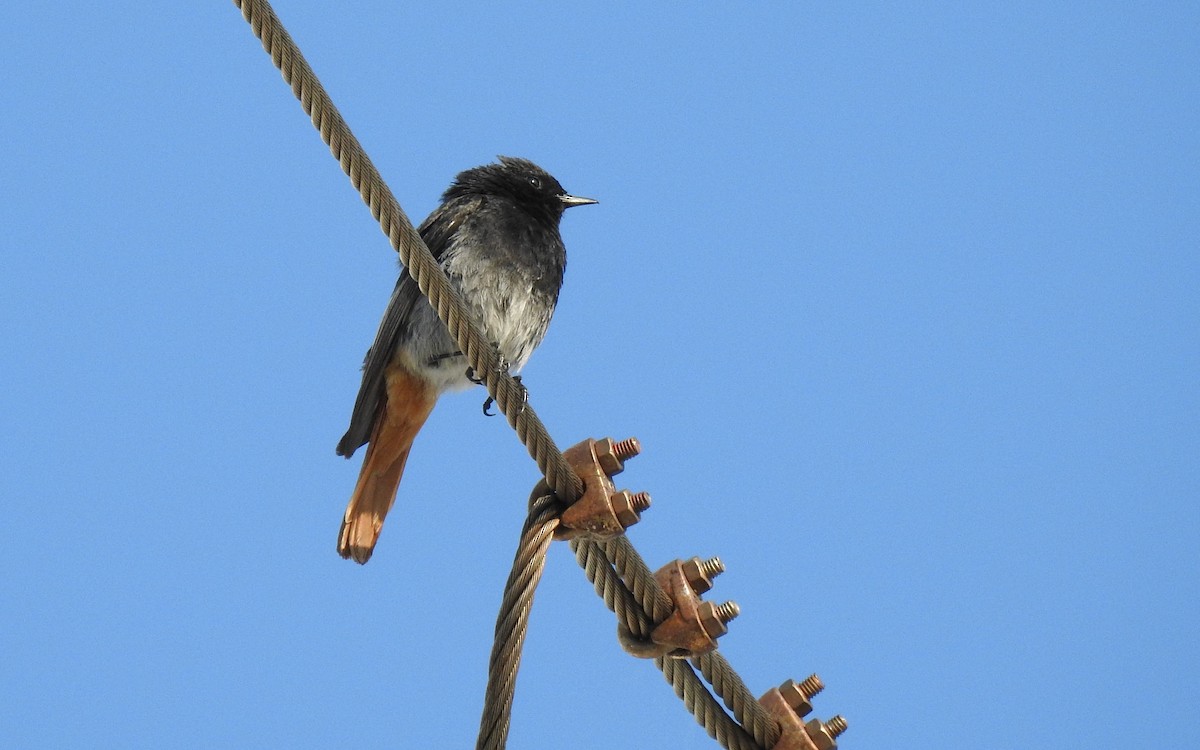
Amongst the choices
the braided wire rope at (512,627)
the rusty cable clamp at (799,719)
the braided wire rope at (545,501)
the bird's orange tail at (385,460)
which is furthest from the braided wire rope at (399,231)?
the bird's orange tail at (385,460)

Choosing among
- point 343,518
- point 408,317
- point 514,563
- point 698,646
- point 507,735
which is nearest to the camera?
point 507,735

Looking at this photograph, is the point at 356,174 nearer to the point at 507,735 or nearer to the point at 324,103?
the point at 324,103

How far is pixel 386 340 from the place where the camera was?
6.33 meters

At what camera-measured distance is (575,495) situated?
3.27 m

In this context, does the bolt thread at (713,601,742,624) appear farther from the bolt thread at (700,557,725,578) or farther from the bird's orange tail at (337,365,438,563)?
the bird's orange tail at (337,365,438,563)

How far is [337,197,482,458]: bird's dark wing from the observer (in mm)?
6242

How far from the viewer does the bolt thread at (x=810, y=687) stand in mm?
3496

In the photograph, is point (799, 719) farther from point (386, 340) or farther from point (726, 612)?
point (386, 340)

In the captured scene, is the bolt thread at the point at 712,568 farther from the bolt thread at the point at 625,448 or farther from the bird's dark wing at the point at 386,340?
the bird's dark wing at the point at 386,340

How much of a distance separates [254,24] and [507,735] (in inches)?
75.5

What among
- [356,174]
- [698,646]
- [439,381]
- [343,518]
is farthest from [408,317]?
[698,646]

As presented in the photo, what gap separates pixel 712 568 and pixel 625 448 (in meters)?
0.40

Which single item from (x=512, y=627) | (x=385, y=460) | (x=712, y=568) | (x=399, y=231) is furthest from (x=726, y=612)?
(x=385, y=460)

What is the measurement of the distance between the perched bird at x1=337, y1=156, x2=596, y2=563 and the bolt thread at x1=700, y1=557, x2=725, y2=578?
9.58 ft
